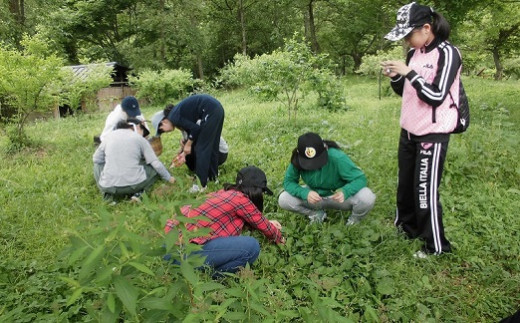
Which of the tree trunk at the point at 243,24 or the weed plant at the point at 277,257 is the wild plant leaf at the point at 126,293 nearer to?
the weed plant at the point at 277,257

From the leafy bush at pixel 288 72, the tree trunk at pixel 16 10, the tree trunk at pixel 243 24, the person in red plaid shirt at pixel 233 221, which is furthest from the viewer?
the tree trunk at pixel 243 24

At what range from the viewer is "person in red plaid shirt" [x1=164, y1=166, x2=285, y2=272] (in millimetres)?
2648

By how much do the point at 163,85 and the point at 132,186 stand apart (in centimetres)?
1194

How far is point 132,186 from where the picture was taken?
13.8ft

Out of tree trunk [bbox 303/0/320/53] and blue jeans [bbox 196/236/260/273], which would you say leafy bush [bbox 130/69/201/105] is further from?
blue jeans [bbox 196/236/260/273]

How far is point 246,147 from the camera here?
19.5ft

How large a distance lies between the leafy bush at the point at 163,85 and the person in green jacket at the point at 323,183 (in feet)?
42.8

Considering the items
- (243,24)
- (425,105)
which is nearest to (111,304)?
(425,105)

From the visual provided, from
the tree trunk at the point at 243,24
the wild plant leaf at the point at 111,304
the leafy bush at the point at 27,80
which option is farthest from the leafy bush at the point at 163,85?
the wild plant leaf at the point at 111,304

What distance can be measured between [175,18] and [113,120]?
18.3m

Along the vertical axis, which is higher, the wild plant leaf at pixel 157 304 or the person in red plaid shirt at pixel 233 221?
the wild plant leaf at pixel 157 304

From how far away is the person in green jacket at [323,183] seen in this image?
3.15 m

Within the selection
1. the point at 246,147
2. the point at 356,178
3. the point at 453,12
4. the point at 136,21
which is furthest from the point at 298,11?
the point at 356,178

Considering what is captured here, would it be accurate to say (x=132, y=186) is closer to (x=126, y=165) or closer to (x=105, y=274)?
(x=126, y=165)
